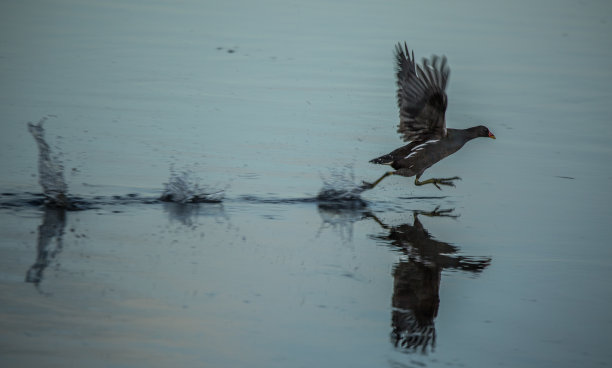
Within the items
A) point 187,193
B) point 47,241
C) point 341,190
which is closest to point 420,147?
point 341,190

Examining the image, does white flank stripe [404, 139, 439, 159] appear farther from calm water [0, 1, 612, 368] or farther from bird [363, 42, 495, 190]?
calm water [0, 1, 612, 368]

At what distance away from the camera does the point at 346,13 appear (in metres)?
20.4

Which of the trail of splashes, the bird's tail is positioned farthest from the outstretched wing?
the trail of splashes

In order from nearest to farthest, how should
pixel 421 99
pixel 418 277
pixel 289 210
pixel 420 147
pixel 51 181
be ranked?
pixel 418 277 → pixel 51 181 → pixel 289 210 → pixel 421 99 → pixel 420 147

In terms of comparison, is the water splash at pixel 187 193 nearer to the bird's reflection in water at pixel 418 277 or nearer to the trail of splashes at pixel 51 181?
the trail of splashes at pixel 51 181

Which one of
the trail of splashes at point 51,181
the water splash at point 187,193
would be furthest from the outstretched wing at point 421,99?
the trail of splashes at point 51,181

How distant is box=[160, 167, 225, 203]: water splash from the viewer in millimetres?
8289

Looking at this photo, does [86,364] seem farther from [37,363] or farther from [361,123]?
[361,123]

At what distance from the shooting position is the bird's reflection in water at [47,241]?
6199mm

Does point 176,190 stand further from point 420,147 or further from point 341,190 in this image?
point 420,147

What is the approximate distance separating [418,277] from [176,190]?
2.57 m

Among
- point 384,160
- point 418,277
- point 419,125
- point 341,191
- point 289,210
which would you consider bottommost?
point 418,277

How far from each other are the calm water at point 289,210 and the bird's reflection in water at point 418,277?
0.07ft

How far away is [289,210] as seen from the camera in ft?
27.1
